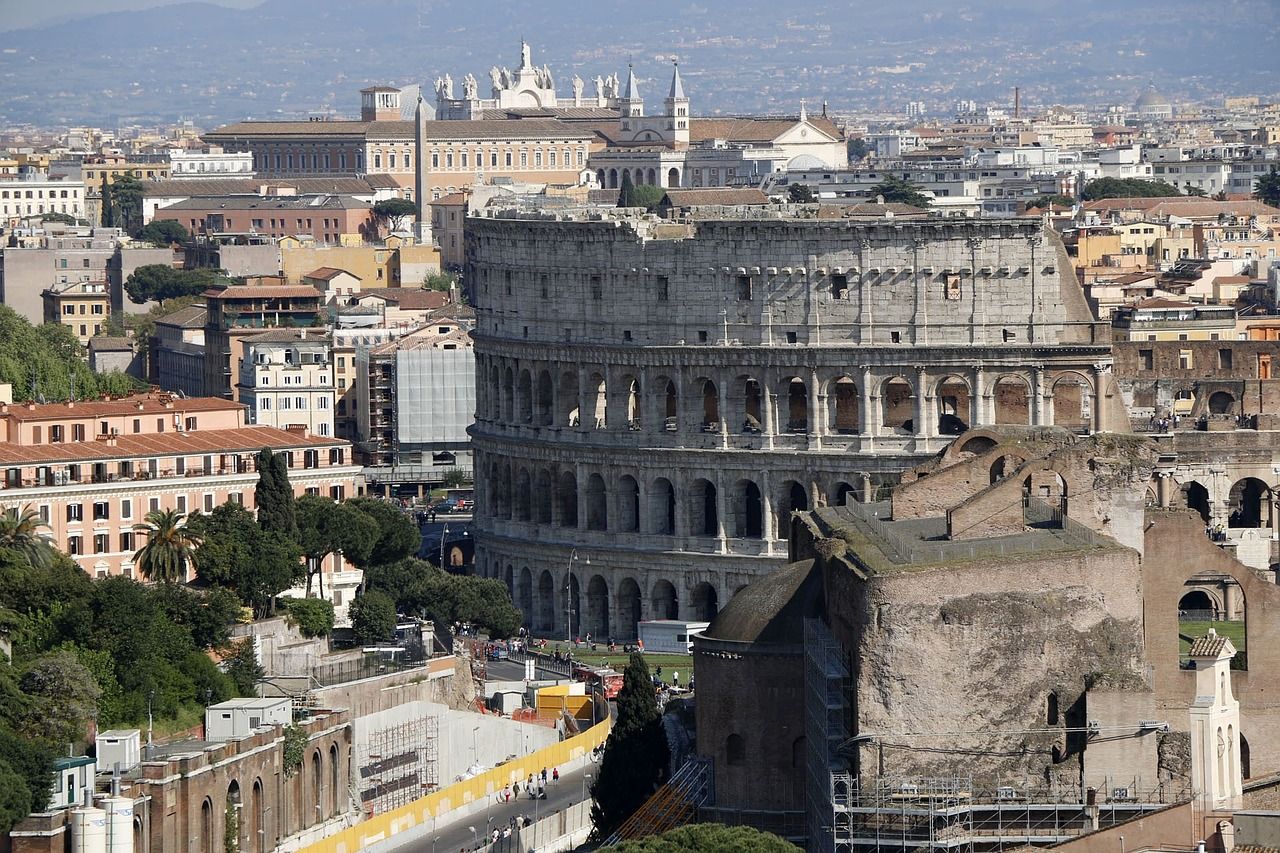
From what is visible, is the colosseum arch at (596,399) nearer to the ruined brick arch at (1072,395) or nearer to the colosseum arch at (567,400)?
the colosseum arch at (567,400)

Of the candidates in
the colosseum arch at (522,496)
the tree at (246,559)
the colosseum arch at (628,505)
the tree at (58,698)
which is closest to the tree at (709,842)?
the tree at (58,698)

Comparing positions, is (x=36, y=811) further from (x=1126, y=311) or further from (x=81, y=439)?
(x=1126, y=311)

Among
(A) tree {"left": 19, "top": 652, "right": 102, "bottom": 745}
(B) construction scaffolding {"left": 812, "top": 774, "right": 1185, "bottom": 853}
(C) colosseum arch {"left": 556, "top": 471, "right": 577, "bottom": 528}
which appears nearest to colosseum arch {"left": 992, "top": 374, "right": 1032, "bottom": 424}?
(C) colosseum arch {"left": 556, "top": 471, "right": 577, "bottom": 528}

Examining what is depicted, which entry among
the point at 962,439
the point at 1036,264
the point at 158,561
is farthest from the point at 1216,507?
the point at 158,561

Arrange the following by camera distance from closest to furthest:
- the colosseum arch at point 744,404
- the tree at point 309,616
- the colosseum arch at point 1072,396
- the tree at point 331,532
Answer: the tree at point 309,616 → the tree at point 331,532 → the colosseum arch at point 1072,396 → the colosseum arch at point 744,404

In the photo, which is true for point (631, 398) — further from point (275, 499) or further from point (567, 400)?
point (275, 499)

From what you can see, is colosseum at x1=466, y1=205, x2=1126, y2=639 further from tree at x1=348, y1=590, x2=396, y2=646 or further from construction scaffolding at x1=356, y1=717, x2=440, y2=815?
construction scaffolding at x1=356, y1=717, x2=440, y2=815

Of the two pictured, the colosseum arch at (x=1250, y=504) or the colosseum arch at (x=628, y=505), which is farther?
the colosseum arch at (x=628, y=505)
